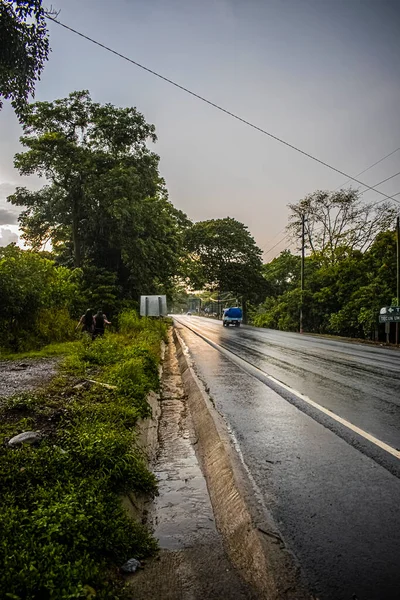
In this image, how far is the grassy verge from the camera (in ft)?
8.23

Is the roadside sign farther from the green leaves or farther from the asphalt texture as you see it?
the green leaves

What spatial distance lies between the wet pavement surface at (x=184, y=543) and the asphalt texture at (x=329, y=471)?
0.54 metres

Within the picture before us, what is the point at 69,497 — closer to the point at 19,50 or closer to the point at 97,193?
the point at 19,50

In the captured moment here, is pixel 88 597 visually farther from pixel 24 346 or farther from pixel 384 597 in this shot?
pixel 24 346

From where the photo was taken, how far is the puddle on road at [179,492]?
3.67 meters

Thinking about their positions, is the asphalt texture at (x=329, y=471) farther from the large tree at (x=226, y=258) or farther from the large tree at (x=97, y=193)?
the large tree at (x=226, y=258)

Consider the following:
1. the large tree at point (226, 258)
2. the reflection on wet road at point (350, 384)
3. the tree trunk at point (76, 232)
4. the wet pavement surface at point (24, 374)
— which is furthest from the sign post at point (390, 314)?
the large tree at point (226, 258)

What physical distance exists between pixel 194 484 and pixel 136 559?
5.76 feet

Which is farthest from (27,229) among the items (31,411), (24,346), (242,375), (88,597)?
(88,597)

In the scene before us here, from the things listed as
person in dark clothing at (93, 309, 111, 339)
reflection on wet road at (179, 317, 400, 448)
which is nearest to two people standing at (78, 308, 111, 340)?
person in dark clothing at (93, 309, 111, 339)

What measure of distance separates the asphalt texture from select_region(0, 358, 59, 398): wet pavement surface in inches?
139

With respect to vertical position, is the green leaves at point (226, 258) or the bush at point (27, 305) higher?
the green leaves at point (226, 258)

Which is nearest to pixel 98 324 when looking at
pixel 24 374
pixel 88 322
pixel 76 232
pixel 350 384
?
pixel 88 322

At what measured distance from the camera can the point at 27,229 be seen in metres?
28.5
